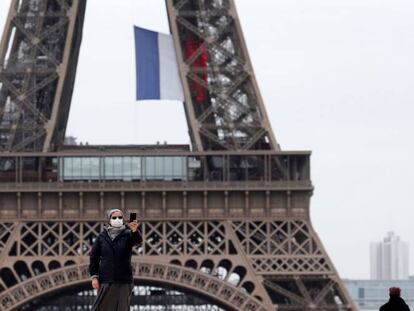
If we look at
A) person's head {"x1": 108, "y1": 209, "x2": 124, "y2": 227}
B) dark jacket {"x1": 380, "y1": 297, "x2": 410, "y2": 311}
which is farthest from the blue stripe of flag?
dark jacket {"x1": 380, "y1": 297, "x2": 410, "y2": 311}

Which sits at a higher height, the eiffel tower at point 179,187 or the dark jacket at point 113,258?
the eiffel tower at point 179,187

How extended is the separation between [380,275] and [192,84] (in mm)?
131196

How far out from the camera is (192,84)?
6775 centimetres

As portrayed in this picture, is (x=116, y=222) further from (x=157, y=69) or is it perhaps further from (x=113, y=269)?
(x=157, y=69)

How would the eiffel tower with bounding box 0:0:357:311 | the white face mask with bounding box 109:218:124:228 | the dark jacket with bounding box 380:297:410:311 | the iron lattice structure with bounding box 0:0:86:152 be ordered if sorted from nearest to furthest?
the dark jacket with bounding box 380:297:410:311, the white face mask with bounding box 109:218:124:228, the eiffel tower with bounding box 0:0:357:311, the iron lattice structure with bounding box 0:0:86:152

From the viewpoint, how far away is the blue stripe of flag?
70.7 metres

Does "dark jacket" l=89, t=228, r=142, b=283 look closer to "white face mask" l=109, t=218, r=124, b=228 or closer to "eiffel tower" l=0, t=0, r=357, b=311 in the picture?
"white face mask" l=109, t=218, r=124, b=228

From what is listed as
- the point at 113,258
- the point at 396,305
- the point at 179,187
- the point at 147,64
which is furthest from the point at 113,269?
the point at 147,64

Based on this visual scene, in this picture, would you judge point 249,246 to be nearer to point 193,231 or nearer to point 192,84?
point 193,231

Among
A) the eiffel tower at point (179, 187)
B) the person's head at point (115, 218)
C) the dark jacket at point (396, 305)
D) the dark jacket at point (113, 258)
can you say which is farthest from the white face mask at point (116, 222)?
the eiffel tower at point (179, 187)

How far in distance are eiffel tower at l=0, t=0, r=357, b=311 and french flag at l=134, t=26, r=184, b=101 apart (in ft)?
7.02

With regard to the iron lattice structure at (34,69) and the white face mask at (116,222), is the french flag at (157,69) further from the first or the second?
the white face mask at (116,222)

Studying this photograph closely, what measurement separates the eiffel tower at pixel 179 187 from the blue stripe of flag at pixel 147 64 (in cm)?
263

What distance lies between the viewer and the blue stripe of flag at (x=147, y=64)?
232 ft
